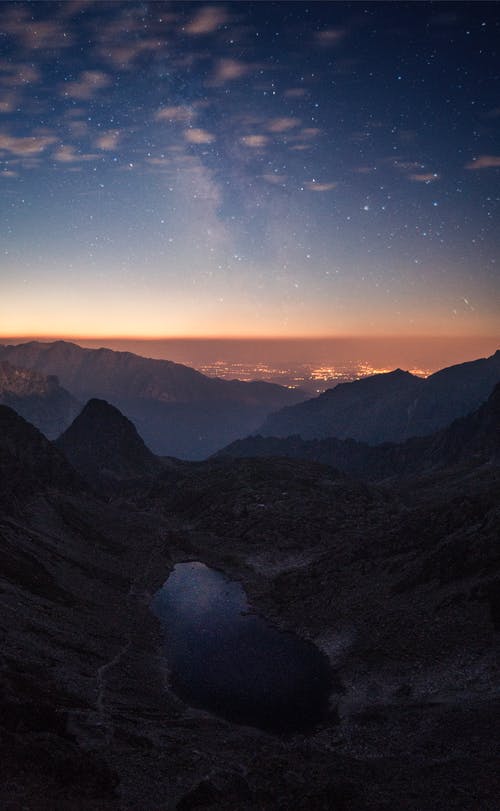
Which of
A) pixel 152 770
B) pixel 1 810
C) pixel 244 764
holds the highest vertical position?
pixel 1 810

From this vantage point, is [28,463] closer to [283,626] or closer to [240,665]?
[283,626]

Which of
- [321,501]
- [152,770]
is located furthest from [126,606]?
[321,501]

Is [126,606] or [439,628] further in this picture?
[126,606]

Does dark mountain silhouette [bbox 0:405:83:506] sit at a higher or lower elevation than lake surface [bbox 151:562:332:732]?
higher

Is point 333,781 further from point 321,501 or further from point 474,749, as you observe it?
point 321,501

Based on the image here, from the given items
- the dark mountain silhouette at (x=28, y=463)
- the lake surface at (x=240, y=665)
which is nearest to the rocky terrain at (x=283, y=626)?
the dark mountain silhouette at (x=28, y=463)

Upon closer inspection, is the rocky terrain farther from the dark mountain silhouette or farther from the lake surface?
the lake surface

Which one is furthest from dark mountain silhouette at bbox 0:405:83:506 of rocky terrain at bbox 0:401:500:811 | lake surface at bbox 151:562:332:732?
lake surface at bbox 151:562:332:732
